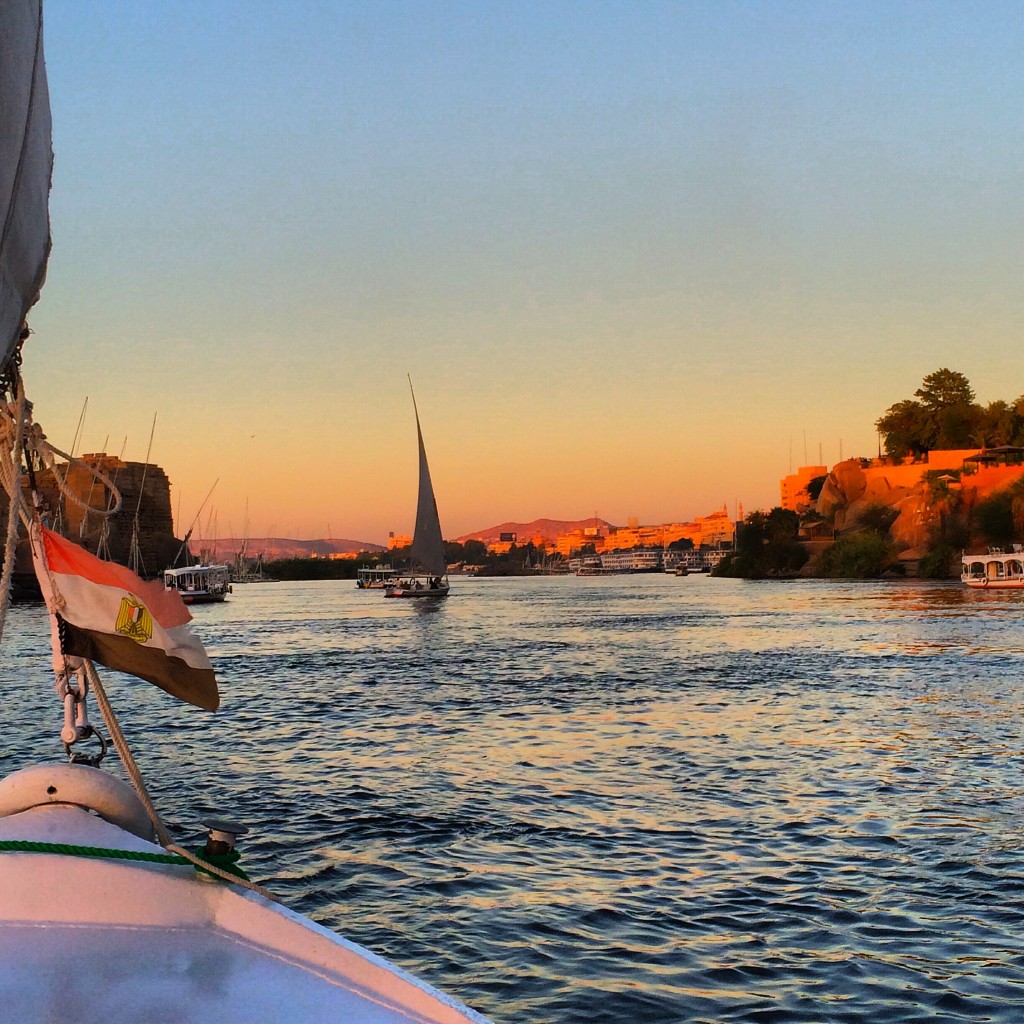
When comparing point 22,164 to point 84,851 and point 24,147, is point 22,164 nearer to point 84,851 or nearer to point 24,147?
point 24,147

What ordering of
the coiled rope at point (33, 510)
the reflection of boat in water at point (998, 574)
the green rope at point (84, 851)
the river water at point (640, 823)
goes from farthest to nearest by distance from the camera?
the reflection of boat in water at point (998, 574), the river water at point (640, 823), the coiled rope at point (33, 510), the green rope at point (84, 851)

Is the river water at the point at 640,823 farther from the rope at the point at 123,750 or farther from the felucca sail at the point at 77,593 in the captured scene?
the felucca sail at the point at 77,593

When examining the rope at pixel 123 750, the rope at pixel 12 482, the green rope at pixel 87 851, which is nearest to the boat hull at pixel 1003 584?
the rope at pixel 123 750

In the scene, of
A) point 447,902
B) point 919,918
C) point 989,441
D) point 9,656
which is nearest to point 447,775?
point 447,902

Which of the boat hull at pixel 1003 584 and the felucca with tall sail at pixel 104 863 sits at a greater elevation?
the felucca with tall sail at pixel 104 863

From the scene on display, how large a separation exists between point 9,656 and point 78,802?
122 ft

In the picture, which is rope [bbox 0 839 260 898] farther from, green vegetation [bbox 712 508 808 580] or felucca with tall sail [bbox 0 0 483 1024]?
green vegetation [bbox 712 508 808 580]

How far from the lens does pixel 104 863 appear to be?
3.98 meters

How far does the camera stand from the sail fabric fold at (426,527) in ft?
213

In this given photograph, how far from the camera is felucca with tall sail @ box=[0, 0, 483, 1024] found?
10.2 feet

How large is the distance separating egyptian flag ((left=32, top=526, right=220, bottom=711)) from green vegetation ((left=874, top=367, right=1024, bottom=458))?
408ft

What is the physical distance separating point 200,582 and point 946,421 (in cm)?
8252

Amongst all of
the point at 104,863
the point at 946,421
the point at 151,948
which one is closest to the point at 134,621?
the point at 104,863

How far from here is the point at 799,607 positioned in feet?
214
